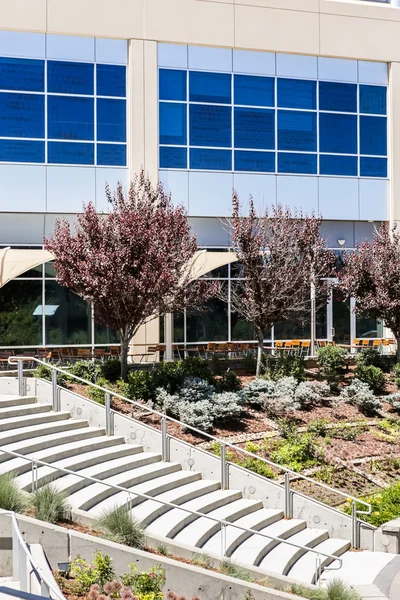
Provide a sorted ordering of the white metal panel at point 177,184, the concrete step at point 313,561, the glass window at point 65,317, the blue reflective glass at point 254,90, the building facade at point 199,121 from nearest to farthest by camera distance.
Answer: the concrete step at point 313,561 < the building facade at point 199,121 < the glass window at point 65,317 < the white metal panel at point 177,184 < the blue reflective glass at point 254,90

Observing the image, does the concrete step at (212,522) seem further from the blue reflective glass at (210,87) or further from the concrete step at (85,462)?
the blue reflective glass at (210,87)

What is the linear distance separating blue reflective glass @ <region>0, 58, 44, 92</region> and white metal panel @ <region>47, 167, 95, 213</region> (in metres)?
2.68

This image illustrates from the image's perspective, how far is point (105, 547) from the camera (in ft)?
36.3

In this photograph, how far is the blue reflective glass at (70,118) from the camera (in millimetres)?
27609

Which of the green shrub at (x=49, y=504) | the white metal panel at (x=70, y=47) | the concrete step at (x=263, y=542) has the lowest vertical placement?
the concrete step at (x=263, y=542)

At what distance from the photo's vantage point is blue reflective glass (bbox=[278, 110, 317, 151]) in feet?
98.0

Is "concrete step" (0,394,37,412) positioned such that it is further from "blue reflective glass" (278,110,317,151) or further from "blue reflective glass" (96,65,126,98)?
"blue reflective glass" (278,110,317,151)

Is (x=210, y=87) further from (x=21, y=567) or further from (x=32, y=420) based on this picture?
(x=21, y=567)

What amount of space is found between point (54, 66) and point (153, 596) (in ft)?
69.1

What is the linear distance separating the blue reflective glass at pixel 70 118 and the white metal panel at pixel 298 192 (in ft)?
22.2

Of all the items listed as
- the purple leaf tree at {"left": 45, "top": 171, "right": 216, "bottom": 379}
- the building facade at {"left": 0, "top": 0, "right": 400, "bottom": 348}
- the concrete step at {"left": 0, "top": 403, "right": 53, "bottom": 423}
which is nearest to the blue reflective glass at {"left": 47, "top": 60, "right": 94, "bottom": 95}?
the building facade at {"left": 0, "top": 0, "right": 400, "bottom": 348}

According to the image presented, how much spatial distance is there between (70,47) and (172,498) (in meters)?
17.9

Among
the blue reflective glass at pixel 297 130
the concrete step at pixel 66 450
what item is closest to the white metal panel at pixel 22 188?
the blue reflective glass at pixel 297 130

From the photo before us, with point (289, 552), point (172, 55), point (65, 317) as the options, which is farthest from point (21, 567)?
point (172, 55)
